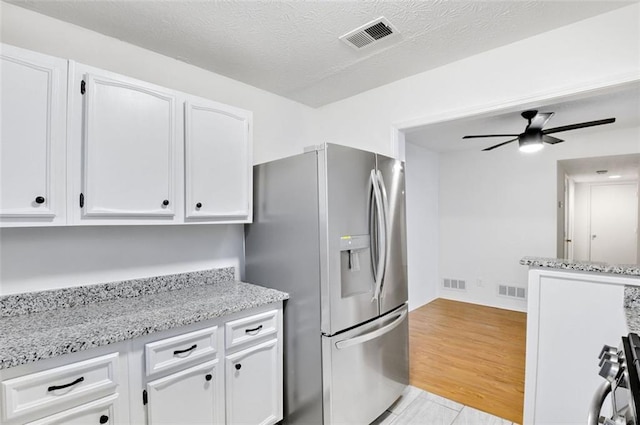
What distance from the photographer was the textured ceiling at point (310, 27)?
1634 mm

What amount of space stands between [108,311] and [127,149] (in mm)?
854

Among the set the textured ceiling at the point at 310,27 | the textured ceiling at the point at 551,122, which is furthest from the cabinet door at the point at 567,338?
the textured ceiling at the point at 310,27

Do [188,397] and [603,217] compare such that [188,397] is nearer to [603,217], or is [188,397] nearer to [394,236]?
[394,236]

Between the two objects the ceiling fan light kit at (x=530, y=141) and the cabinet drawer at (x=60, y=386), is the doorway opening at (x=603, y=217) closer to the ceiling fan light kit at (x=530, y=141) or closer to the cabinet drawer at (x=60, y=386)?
the ceiling fan light kit at (x=530, y=141)

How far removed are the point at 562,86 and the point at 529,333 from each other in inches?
58.9

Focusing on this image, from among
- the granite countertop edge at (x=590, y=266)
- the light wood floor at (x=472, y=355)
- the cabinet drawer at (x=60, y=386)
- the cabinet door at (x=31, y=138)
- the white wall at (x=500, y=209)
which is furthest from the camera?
the white wall at (x=500, y=209)

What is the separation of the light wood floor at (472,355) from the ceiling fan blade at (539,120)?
228 cm

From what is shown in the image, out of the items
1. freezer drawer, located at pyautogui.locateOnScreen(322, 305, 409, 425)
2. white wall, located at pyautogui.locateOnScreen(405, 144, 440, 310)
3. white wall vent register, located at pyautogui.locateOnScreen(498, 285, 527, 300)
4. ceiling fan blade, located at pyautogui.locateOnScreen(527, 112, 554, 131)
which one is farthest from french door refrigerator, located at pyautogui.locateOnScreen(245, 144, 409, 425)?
white wall vent register, located at pyautogui.locateOnScreen(498, 285, 527, 300)

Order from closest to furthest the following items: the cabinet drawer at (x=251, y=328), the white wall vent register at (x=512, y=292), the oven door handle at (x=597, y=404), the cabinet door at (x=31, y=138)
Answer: the oven door handle at (x=597, y=404)
the cabinet door at (x=31, y=138)
the cabinet drawer at (x=251, y=328)
the white wall vent register at (x=512, y=292)

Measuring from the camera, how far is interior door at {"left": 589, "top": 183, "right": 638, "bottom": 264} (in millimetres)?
6402

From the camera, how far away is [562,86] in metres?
1.83

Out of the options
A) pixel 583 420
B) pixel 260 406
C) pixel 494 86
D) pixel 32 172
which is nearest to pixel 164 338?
pixel 260 406

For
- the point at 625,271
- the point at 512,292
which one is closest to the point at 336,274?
the point at 625,271

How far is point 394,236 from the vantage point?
7.02 feet
